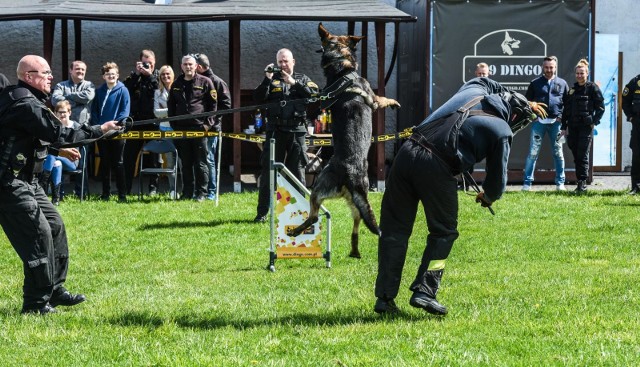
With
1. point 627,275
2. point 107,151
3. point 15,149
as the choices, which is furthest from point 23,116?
point 107,151

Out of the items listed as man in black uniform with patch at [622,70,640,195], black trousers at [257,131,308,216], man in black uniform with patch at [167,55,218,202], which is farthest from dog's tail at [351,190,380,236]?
man in black uniform with patch at [622,70,640,195]

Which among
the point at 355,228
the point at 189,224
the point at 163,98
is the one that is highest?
the point at 163,98

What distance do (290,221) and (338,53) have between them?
180 cm

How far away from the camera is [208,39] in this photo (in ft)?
65.6

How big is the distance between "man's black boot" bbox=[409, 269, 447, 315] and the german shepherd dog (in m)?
1.78

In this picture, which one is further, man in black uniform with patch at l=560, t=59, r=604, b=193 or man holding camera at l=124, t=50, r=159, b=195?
man in black uniform with patch at l=560, t=59, r=604, b=193

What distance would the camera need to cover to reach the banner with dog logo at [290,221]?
9.96 meters

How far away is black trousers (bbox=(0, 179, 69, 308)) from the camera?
770 cm

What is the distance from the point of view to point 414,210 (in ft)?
25.1

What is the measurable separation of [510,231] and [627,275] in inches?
120

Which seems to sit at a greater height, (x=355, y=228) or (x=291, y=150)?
(x=291, y=150)

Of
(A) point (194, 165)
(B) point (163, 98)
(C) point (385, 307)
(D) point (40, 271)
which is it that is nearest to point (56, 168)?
(A) point (194, 165)

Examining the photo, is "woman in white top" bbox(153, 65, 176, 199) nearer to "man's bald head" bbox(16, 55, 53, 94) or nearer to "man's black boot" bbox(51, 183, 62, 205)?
"man's black boot" bbox(51, 183, 62, 205)

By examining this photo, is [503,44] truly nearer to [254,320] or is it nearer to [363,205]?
[363,205]
